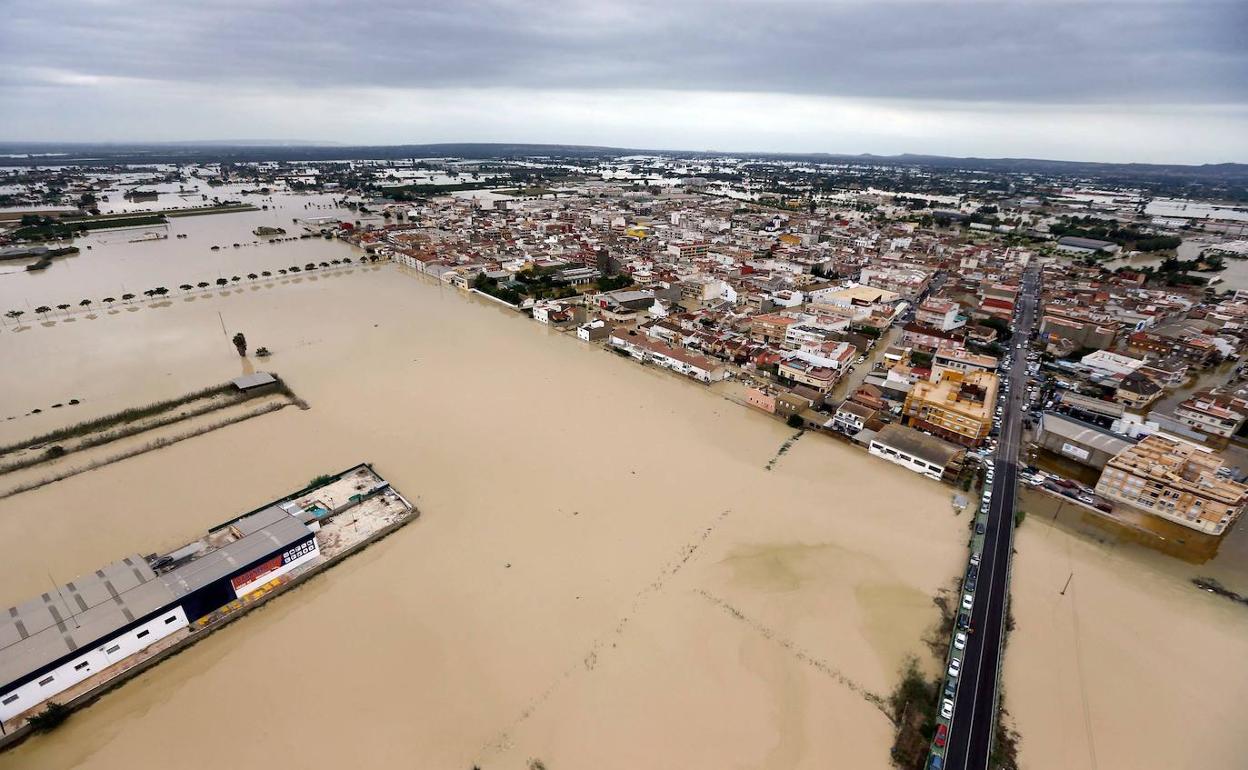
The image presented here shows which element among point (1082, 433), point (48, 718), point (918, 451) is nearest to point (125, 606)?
point (48, 718)

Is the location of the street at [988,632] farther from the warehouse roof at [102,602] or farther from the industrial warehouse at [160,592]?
the warehouse roof at [102,602]

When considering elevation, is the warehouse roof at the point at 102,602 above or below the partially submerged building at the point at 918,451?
below

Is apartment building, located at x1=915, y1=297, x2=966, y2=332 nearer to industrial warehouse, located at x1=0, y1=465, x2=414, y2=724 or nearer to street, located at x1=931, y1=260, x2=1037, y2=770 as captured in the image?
street, located at x1=931, y1=260, x2=1037, y2=770

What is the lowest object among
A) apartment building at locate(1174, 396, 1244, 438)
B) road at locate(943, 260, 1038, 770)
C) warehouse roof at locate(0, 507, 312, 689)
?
road at locate(943, 260, 1038, 770)

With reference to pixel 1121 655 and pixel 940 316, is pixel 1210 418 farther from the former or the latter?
pixel 1121 655

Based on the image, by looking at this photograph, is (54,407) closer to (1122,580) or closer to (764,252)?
(1122,580)

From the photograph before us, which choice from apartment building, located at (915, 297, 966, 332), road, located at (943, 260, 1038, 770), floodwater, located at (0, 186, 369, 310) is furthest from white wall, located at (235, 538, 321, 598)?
apartment building, located at (915, 297, 966, 332)

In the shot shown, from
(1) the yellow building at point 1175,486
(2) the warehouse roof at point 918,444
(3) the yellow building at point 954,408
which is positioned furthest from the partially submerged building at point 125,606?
(1) the yellow building at point 1175,486
